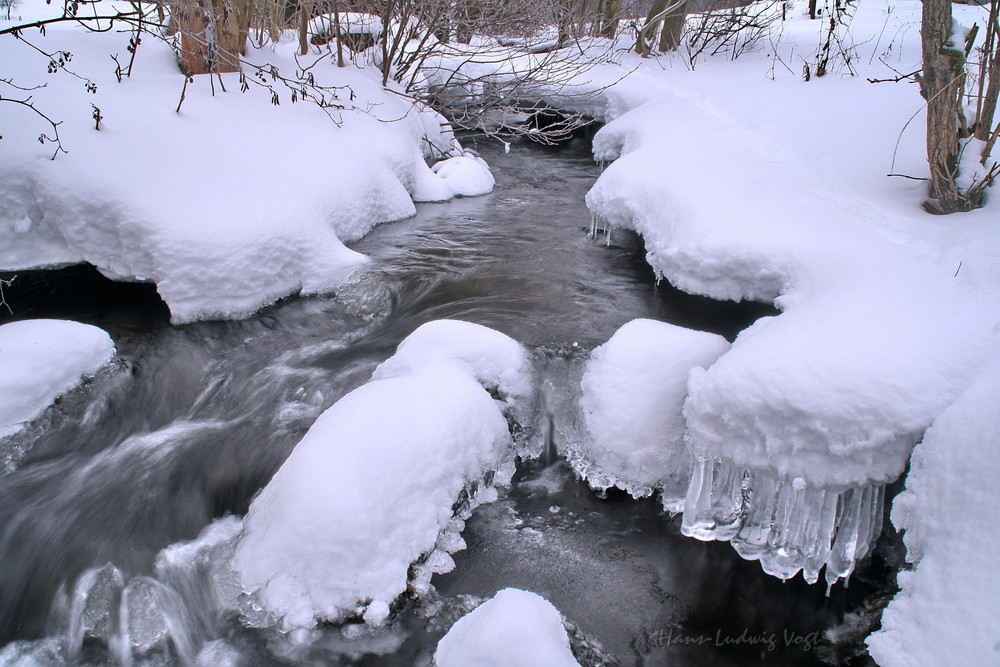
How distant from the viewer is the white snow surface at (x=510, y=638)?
220 centimetres

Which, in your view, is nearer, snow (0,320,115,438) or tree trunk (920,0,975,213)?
snow (0,320,115,438)

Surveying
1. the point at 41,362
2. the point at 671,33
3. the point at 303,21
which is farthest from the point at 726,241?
the point at 671,33

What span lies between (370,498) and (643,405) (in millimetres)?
1361

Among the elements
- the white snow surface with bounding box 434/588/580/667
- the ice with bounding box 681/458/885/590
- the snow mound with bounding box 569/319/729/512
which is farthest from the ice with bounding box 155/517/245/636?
the ice with bounding box 681/458/885/590

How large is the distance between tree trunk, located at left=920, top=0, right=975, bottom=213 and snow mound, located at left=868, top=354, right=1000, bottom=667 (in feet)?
6.09

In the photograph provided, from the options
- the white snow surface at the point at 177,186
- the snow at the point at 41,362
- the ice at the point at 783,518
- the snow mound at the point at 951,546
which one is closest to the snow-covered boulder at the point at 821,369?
the ice at the point at 783,518

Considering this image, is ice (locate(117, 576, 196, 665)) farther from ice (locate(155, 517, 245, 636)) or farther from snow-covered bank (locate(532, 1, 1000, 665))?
snow-covered bank (locate(532, 1, 1000, 665))

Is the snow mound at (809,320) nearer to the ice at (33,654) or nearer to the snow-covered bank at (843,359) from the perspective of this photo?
the snow-covered bank at (843,359)

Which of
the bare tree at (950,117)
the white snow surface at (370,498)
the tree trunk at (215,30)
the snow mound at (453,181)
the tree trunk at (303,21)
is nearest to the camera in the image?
the white snow surface at (370,498)

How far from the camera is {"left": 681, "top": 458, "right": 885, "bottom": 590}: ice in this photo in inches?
106

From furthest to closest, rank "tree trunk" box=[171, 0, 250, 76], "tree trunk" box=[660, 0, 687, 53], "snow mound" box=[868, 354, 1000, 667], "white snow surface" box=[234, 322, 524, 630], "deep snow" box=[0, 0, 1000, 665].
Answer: "tree trunk" box=[660, 0, 687, 53] → "tree trunk" box=[171, 0, 250, 76] → "white snow surface" box=[234, 322, 524, 630] → "deep snow" box=[0, 0, 1000, 665] → "snow mound" box=[868, 354, 1000, 667]

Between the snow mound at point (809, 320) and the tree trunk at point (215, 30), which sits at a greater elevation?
the tree trunk at point (215, 30)

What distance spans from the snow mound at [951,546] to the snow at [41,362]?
4143 millimetres

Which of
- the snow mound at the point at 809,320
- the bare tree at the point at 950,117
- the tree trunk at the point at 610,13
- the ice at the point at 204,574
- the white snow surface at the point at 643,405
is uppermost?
the tree trunk at the point at 610,13
